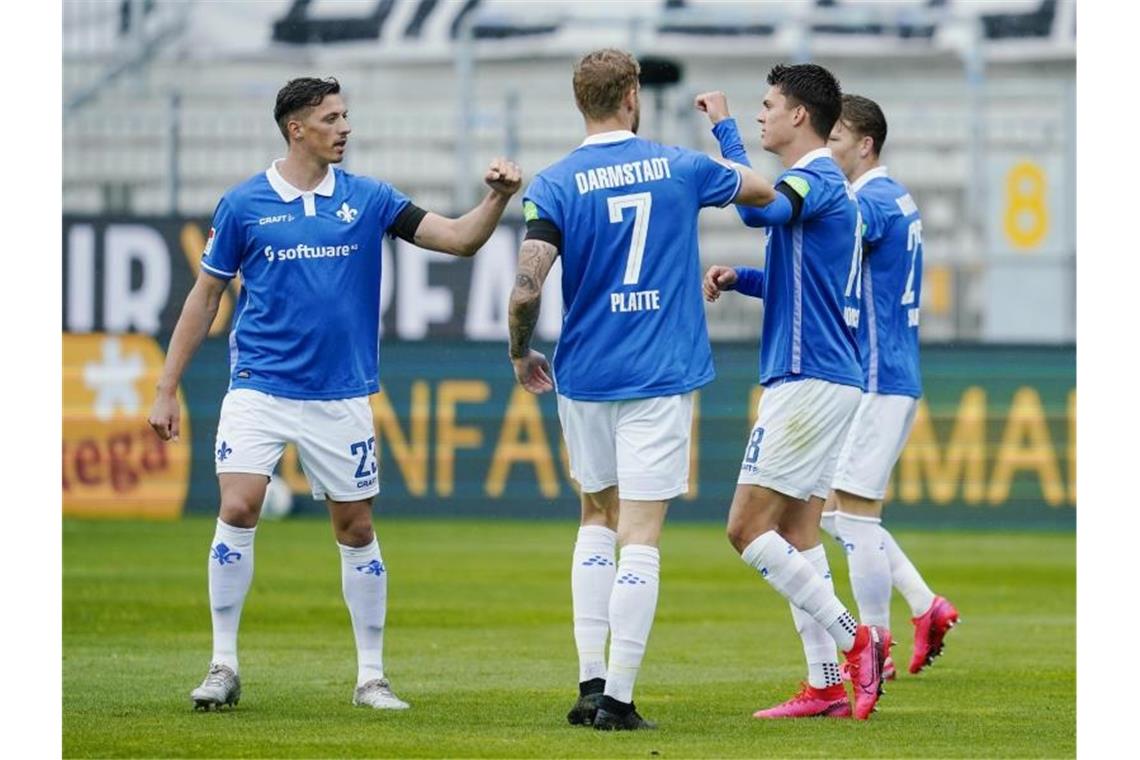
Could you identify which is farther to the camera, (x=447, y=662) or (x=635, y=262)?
(x=447, y=662)

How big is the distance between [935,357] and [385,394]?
16.5 ft

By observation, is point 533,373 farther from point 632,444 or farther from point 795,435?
point 795,435

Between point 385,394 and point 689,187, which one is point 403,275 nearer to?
point 385,394

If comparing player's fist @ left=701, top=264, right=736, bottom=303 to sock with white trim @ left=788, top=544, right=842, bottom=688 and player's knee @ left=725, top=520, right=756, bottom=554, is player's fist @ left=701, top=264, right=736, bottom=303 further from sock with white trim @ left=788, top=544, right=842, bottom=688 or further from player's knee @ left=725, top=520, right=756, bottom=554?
sock with white trim @ left=788, top=544, right=842, bottom=688

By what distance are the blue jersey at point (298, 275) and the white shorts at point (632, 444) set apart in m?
1.02

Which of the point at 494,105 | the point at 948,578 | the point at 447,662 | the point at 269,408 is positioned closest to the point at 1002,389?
the point at 948,578

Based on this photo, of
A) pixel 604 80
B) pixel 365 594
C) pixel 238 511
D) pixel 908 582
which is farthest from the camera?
pixel 908 582

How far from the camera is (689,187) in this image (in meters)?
7.65

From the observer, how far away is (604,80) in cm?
754

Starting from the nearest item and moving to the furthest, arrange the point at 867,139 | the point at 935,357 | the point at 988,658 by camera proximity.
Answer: the point at 867,139 → the point at 988,658 → the point at 935,357

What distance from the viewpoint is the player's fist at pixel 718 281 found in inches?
332

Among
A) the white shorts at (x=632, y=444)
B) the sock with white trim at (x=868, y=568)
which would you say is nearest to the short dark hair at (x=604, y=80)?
the white shorts at (x=632, y=444)

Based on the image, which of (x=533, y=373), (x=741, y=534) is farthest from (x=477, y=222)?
(x=741, y=534)

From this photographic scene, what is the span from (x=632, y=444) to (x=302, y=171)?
5.79ft
